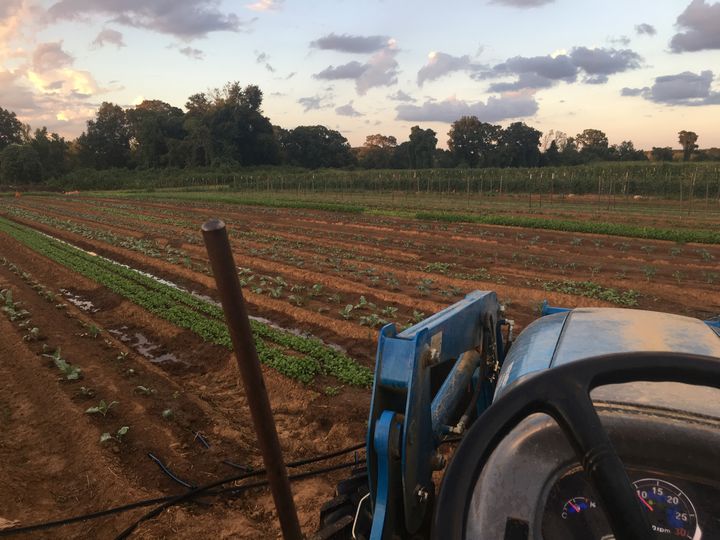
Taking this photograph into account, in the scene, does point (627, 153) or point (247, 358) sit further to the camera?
point (627, 153)

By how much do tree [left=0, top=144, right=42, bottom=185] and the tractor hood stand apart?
7992 cm

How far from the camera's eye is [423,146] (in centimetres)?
8019

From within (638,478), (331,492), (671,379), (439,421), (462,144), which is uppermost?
(462,144)

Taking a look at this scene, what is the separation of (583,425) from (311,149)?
8987cm

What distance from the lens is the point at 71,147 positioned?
91688mm

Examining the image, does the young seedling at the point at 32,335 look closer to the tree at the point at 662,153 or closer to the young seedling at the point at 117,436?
the young seedling at the point at 117,436

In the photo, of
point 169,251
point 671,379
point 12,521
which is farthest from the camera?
point 169,251

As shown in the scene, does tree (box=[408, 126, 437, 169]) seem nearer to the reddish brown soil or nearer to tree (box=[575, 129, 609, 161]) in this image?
tree (box=[575, 129, 609, 161])

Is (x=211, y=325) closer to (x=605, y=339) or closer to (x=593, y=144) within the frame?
(x=605, y=339)

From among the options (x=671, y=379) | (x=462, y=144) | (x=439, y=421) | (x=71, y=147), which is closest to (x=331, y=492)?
(x=439, y=421)

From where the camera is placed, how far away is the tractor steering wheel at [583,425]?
1.09m

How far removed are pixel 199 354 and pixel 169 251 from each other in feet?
Answer: 31.1

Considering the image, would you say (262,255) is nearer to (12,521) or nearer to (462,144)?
(12,521)

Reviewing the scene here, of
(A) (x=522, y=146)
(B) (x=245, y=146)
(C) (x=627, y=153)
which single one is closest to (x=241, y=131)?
(B) (x=245, y=146)
